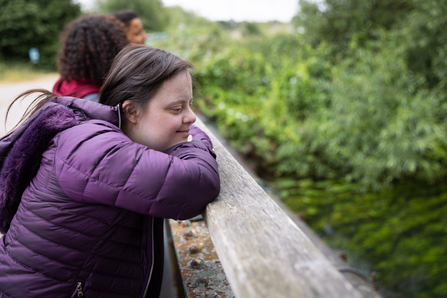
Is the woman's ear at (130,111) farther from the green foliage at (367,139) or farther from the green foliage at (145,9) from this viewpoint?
the green foliage at (145,9)

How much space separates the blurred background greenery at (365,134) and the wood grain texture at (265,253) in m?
3.41

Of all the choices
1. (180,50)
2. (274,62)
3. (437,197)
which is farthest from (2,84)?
(437,197)

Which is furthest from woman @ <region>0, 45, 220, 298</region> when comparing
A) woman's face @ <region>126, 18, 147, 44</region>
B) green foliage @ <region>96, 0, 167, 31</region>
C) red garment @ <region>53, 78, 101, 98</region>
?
green foliage @ <region>96, 0, 167, 31</region>

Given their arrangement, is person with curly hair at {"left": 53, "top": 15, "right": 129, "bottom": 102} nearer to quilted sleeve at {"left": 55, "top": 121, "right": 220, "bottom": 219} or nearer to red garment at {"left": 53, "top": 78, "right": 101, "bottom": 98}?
red garment at {"left": 53, "top": 78, "right": 101, "bottom": 98}

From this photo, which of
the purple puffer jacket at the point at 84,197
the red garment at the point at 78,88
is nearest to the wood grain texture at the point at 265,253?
the purple puffer jacket at the point at 84,197

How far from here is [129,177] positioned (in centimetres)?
109

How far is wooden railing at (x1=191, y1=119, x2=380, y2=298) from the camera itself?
73 centimetres

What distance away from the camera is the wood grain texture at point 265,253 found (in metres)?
0.73

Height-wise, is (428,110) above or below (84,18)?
below

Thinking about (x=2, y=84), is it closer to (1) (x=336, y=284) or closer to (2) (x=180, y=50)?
(2) (x=180, y=50)

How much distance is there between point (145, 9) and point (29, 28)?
1145 cm

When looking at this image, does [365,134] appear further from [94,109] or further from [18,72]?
[18,72]

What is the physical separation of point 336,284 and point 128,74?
1.04 m

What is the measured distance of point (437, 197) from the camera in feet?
17.8
